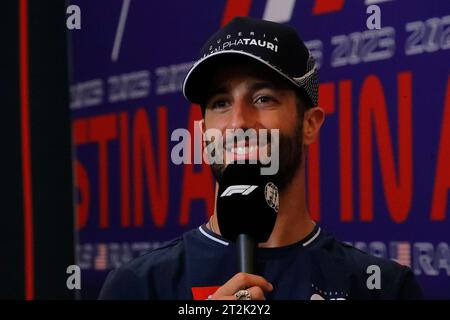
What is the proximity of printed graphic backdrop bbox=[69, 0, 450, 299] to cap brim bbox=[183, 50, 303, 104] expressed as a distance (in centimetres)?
41

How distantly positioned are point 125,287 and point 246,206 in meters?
0.31

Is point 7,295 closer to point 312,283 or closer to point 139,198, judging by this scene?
point 139,198

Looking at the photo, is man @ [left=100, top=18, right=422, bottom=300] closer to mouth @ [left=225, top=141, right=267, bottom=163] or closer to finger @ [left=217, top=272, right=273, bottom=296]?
mouth @ [left=225, top=141, right=267, bottom=163]

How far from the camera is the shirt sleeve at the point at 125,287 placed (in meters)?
1.26

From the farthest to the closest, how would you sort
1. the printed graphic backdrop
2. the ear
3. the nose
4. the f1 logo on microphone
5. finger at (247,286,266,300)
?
the printed graphic backdrop, the ear, the nose, the f1 logo on microphone, finger at (247,286,266,300)

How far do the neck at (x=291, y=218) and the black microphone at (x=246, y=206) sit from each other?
0.17 metres

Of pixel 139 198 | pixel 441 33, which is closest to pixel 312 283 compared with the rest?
pixel 441 33

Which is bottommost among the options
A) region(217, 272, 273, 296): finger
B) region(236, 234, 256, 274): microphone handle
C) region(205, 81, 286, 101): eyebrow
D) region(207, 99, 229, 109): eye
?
region(217, 272, 273, 296): finger

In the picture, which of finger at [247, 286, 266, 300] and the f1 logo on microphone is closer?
finger at [247, 286, 266, 300]

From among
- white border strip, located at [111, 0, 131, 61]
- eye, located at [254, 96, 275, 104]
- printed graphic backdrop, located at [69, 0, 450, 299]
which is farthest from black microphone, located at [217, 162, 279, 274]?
white border strip, located at [111, 0, 131, 61]

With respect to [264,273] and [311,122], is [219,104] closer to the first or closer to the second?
[311,122]

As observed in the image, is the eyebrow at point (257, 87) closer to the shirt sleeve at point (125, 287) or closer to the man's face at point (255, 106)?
the man's face at point (255, 106)

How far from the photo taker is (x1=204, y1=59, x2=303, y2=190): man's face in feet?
3.92

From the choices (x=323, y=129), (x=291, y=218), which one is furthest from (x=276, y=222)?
(x=323, y=129)
